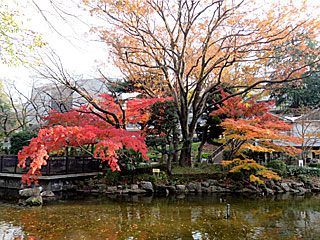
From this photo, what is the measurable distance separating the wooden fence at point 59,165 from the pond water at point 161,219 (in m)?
2.28

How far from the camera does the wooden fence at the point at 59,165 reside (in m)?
11.7

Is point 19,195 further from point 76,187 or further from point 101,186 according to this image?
point 101,186

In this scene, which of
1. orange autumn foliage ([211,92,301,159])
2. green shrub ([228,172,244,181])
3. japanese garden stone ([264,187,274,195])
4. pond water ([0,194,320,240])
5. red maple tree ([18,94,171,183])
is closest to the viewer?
pond water ([0,194,320,240])

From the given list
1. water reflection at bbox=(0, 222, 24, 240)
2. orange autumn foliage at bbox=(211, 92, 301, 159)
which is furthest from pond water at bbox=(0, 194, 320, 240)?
orange autumn foliage at bbox=(211, 92, 301, 159)

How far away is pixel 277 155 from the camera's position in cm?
1814

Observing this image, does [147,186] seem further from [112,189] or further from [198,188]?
[198,188]

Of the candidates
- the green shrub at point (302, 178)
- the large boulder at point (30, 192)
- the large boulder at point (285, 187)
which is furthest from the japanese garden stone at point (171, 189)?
the green shrub at point (302, 178)

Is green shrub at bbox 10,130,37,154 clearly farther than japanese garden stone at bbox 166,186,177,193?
Yes

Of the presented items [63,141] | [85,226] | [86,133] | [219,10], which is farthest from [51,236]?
[219,10]

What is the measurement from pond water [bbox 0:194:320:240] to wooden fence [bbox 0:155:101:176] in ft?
7.48

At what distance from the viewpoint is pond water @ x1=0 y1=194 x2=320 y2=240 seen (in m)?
5.86

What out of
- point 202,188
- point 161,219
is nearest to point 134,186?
point 202,188

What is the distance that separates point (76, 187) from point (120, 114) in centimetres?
474

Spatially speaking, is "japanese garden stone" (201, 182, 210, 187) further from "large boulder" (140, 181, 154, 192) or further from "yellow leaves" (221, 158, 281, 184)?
"large boulder" (140, 181, 154, 192)
